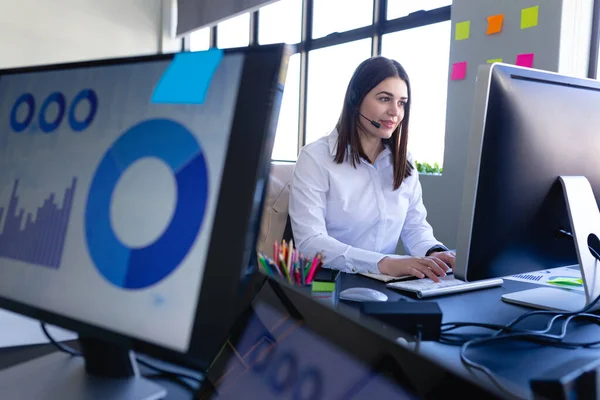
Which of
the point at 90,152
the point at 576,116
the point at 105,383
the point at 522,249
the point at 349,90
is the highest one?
the point at 349,90

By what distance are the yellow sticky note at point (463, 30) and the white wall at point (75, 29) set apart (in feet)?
9.56

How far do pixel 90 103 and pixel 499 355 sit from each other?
0.62m

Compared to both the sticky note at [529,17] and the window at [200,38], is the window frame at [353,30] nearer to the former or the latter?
the sticky note at [529,17]

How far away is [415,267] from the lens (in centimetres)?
105

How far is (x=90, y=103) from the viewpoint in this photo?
0.58 m

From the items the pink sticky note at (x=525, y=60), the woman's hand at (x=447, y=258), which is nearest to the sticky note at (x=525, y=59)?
the pink sticky note at (x=525, y=60)

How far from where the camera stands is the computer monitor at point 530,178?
0.73 m

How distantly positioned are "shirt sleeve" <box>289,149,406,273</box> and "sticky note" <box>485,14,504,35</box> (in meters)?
1.24

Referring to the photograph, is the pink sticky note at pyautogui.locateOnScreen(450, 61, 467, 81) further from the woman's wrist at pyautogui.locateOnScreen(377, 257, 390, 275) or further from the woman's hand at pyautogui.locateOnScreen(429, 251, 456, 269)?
the woman's wrist at pyautogui.locateOnScreen(377, 257, 390, 275)

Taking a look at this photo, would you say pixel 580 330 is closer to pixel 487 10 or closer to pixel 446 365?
pixel 446 365

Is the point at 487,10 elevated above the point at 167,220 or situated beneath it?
elevated above

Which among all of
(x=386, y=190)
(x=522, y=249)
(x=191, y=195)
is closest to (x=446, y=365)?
(x=191, y=195)

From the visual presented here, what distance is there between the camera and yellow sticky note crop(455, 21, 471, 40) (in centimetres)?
237

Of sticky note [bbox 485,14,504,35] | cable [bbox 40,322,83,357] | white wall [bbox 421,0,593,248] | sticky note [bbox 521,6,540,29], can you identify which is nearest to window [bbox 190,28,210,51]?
white wall [bbox 421,0,593,248]
